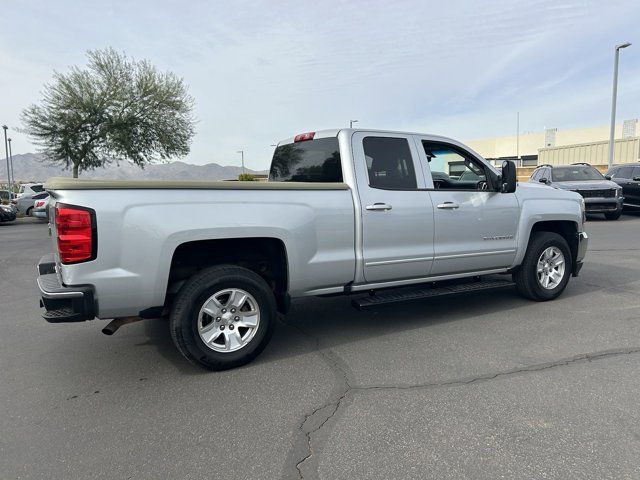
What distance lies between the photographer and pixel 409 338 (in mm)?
4352

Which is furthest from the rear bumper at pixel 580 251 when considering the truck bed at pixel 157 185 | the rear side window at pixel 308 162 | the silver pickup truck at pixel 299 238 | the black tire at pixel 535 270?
the truck bed at pixel 157 185

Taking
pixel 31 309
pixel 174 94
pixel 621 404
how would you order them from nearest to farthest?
pixel 621 404
pixel 31 309
pixel 174 94

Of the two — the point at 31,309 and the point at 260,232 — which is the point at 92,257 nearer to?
the point at 260,232

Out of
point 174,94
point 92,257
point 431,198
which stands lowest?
point 92,257

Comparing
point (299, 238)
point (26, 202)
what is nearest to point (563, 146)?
point (26, 202)

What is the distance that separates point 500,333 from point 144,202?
345cm

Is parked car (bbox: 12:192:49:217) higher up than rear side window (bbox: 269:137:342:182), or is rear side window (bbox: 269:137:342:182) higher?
rear side window (bbox: 269:137:342:182)

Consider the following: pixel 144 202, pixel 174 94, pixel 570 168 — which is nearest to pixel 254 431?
pixel 144 202

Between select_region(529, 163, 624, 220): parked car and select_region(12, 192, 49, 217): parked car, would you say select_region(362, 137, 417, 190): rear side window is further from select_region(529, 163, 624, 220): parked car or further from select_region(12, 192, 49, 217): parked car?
select_region(12, 192, 49, 217): parked car

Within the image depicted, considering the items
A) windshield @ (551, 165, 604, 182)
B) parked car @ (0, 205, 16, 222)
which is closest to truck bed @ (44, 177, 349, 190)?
windshield @ (551, 165, 604, 182)

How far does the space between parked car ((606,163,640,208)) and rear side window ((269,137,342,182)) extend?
46.5 ft

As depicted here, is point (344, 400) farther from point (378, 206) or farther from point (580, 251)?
point (580, 251)

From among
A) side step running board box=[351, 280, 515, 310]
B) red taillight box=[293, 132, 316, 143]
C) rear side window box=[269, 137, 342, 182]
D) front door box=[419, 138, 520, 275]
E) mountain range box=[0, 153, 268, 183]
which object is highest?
mountain range box=[0, 153, 268, 183]

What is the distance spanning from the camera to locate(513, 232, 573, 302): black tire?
17.6 ft
